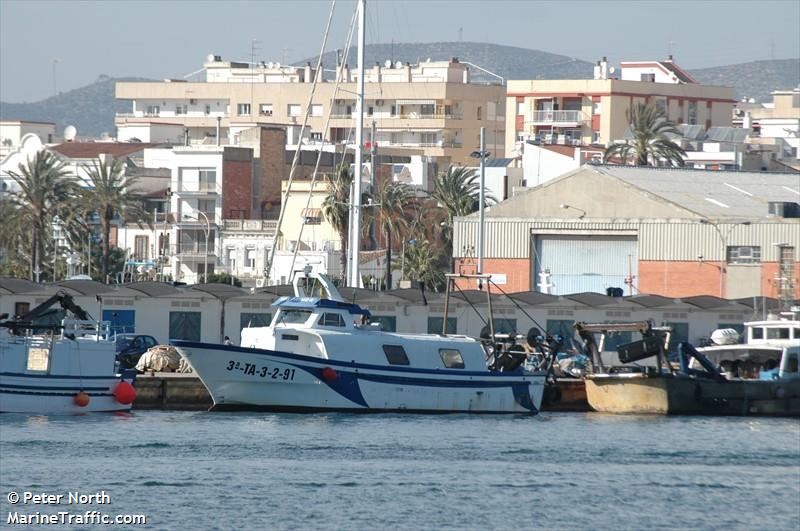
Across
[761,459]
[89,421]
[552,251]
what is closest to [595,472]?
[761,459]

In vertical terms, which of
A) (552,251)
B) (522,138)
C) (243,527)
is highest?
(522,138)

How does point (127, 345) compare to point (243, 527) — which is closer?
point (243, 527)

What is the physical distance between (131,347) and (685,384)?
18610mm

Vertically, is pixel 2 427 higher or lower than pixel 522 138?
lower

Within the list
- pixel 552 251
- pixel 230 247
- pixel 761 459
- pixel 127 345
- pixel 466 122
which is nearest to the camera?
pixel 761 459

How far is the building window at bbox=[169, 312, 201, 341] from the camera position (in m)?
60.7

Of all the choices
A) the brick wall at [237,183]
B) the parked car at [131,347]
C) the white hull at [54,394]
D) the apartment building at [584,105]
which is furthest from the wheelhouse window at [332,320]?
the apartment building at [584,105]

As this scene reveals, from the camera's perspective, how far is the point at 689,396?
168 feet

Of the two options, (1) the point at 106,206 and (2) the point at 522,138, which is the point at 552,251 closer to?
(1) the point at 106,206

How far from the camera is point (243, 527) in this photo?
32500mm

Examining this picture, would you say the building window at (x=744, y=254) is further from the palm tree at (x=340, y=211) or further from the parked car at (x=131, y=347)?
the parked car at (x=131, y=347)

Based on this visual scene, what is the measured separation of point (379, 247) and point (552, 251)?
27.7 metres

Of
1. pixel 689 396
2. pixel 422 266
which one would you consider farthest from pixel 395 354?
pixel 422 266

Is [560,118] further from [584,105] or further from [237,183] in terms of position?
[237,183]
